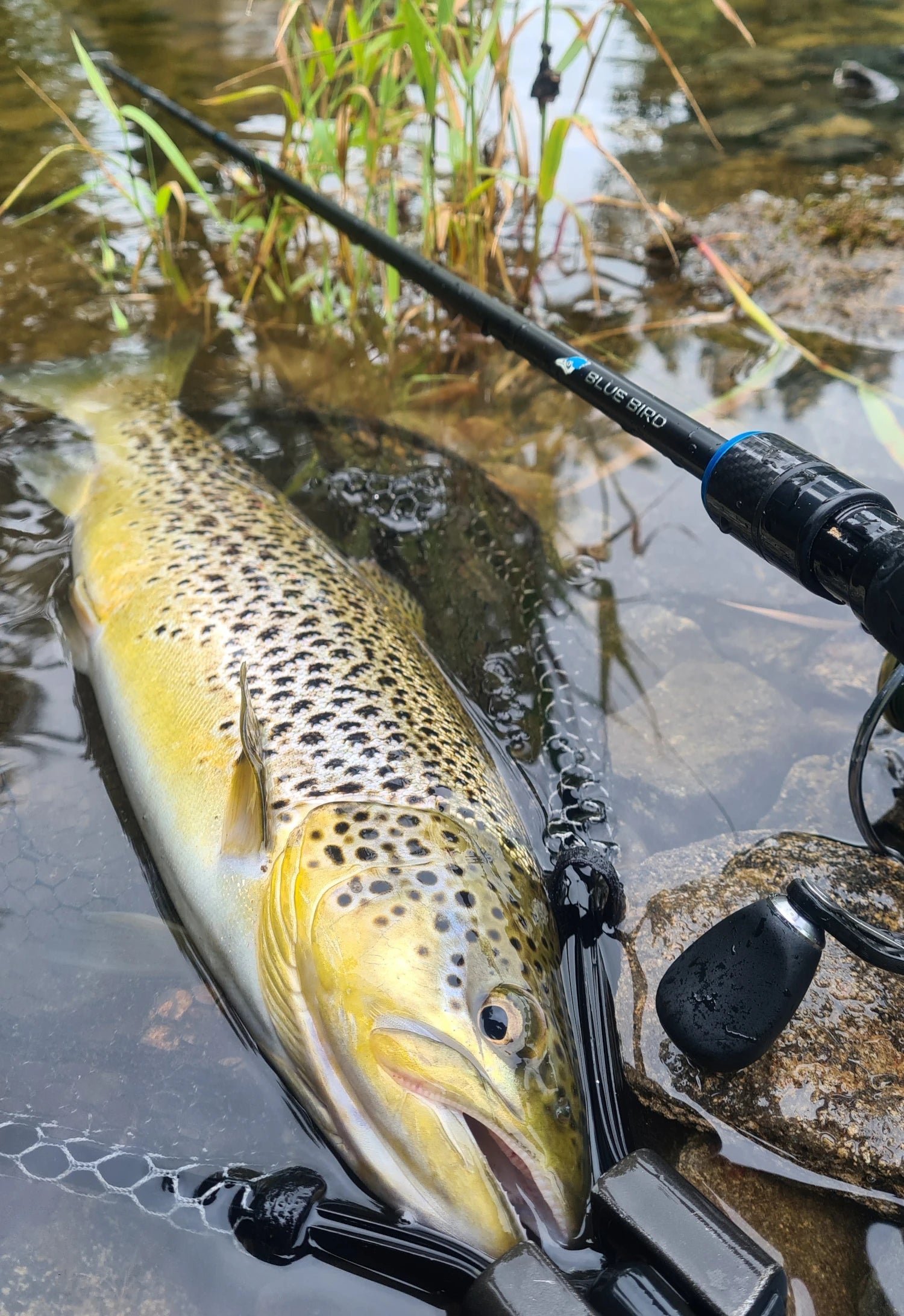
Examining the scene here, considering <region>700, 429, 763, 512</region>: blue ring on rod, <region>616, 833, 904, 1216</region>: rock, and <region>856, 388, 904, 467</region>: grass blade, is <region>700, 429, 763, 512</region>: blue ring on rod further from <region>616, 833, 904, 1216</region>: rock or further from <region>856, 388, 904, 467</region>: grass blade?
<region>856, 388, 904, 467</region>: grass blade

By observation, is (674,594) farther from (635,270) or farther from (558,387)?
(635,270)

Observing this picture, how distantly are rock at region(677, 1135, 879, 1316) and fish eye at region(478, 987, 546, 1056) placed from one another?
45cm

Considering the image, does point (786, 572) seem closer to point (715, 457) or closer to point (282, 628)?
point (715, 457)

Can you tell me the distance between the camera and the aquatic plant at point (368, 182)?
4109 mm

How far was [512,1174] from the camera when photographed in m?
1.83

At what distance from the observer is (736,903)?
2.33 m

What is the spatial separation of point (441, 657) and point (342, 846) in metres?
1.17

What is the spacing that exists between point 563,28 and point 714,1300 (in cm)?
1039

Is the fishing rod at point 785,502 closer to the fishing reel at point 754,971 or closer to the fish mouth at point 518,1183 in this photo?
the fishing reel at point 754,971

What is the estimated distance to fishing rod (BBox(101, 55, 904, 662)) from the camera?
1783 millimetres

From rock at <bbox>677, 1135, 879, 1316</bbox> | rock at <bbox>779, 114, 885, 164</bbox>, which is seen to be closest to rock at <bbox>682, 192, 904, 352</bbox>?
rock at <bbox>779, 114, 885, 164</bbox>

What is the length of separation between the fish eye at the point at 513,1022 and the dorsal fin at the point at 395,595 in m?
1.55

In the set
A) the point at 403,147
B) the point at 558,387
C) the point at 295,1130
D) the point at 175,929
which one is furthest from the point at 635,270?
the point at 295,1130

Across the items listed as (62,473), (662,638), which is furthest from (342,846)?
(62,473)
